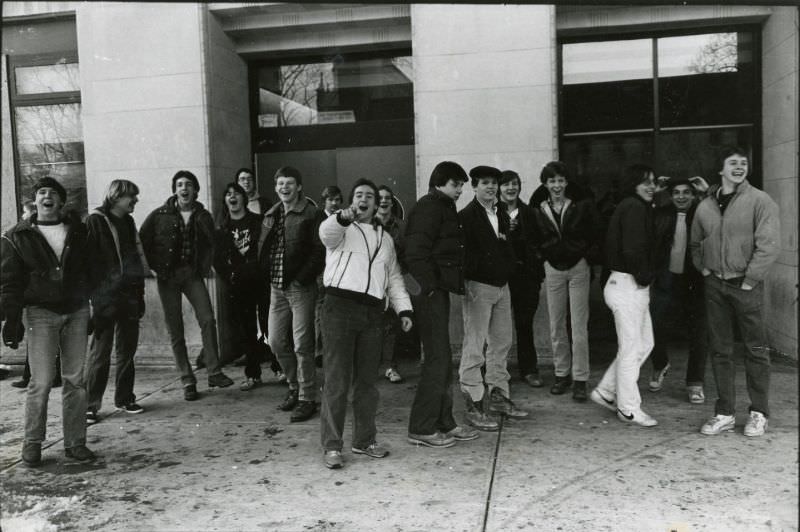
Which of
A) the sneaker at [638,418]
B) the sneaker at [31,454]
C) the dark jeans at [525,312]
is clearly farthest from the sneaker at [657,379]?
the sneaker at [31,454]

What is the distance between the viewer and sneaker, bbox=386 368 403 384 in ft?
24.2

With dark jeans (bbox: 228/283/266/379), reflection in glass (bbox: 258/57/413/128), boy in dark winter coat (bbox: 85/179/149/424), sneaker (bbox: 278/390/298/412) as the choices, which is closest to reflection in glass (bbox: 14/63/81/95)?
reflection in glass (bbox: 258/57/413/128)

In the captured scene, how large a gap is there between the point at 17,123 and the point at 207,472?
6276 mm

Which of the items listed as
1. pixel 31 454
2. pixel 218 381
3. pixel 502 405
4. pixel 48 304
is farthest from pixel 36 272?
pixel 502 405

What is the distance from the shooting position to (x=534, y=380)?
6.96 metres

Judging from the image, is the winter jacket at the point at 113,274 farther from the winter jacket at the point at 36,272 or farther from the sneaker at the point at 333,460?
the sneaker at the point at 333,460

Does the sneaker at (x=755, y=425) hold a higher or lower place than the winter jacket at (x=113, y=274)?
lower

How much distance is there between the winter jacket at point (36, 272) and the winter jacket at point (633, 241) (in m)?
4.13

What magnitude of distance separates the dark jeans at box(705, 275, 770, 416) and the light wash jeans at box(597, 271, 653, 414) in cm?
50

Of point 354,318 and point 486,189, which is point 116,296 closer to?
point 354,318

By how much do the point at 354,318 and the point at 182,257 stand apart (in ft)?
8.36

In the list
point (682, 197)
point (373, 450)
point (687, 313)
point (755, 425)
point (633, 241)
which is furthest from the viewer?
point (687, 313)

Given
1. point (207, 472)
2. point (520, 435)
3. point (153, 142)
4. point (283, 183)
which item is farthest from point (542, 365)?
point (153, 142)

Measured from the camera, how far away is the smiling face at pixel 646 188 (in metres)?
5.86
